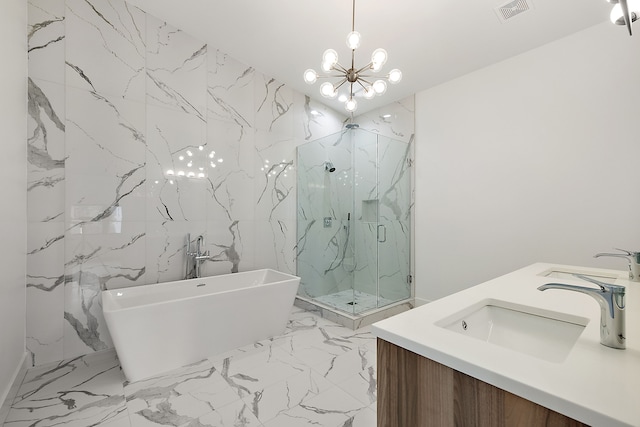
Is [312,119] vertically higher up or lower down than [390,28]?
lower down

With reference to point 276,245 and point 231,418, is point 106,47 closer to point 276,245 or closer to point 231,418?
point 276,245

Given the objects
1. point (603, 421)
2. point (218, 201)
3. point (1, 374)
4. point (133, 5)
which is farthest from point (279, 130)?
point (603, 421)

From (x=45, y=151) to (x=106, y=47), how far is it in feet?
3.44

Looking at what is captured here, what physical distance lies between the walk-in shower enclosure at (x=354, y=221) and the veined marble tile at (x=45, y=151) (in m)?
2.41

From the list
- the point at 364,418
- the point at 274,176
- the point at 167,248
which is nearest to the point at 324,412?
the point at 364,418

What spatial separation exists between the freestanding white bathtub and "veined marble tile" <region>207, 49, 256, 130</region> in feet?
5.89

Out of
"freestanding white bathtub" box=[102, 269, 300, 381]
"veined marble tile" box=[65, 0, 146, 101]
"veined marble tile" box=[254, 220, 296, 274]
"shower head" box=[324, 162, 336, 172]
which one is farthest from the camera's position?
"shower head" box=[324, 162, 336, 172]

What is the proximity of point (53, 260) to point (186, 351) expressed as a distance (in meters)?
1.31

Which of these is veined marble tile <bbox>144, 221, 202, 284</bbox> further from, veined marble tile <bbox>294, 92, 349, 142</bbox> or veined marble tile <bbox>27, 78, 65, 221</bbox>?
veined marble tile <bbox>294, 92, 349, 142</bbox>

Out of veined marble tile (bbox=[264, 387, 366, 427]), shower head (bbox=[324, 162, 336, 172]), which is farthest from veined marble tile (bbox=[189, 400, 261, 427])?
shower head (bbox=[324, 162, 336, 172])

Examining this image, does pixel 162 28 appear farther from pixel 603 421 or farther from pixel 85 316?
pixel 603 421

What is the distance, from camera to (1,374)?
1.71 meters

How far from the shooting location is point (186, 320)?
7.21ft

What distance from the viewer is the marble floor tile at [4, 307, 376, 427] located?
5.49 feet
